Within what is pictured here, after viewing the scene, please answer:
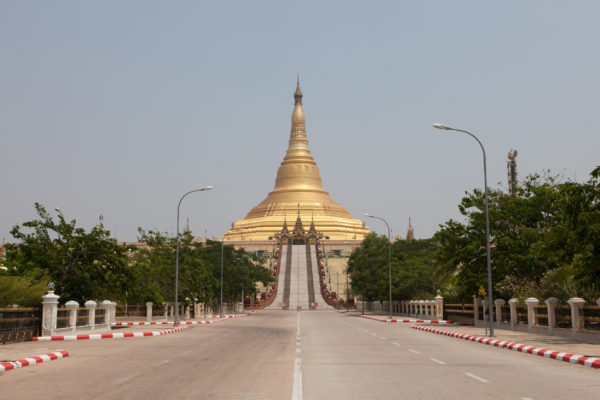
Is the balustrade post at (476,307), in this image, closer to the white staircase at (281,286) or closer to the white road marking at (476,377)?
the white road marking at (476,377)

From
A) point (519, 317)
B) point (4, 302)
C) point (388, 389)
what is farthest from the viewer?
point (519, 317)

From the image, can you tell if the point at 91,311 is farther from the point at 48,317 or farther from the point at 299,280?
the point at 299,280

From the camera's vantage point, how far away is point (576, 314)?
27.0 m

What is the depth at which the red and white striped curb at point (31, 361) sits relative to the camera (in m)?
16.0

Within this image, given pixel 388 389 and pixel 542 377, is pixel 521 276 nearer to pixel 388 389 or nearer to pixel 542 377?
pixel 542 377

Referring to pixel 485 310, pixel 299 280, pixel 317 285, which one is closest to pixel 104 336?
pixel 485 310

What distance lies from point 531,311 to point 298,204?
110686 millimetres

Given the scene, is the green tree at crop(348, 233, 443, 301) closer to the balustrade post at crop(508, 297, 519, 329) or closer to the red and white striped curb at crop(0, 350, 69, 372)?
the balustrade post at crop(508, 297, 519, 329)

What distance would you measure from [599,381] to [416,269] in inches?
2047

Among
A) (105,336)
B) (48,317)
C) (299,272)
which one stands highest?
(299,272)

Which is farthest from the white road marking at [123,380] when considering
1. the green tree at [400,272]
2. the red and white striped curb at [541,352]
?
the green tree at [400,272]

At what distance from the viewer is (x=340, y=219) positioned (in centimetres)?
14512

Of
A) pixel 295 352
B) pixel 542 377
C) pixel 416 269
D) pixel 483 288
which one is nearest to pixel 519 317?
pixel 483 288

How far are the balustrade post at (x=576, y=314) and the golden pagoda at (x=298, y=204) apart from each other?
111m
